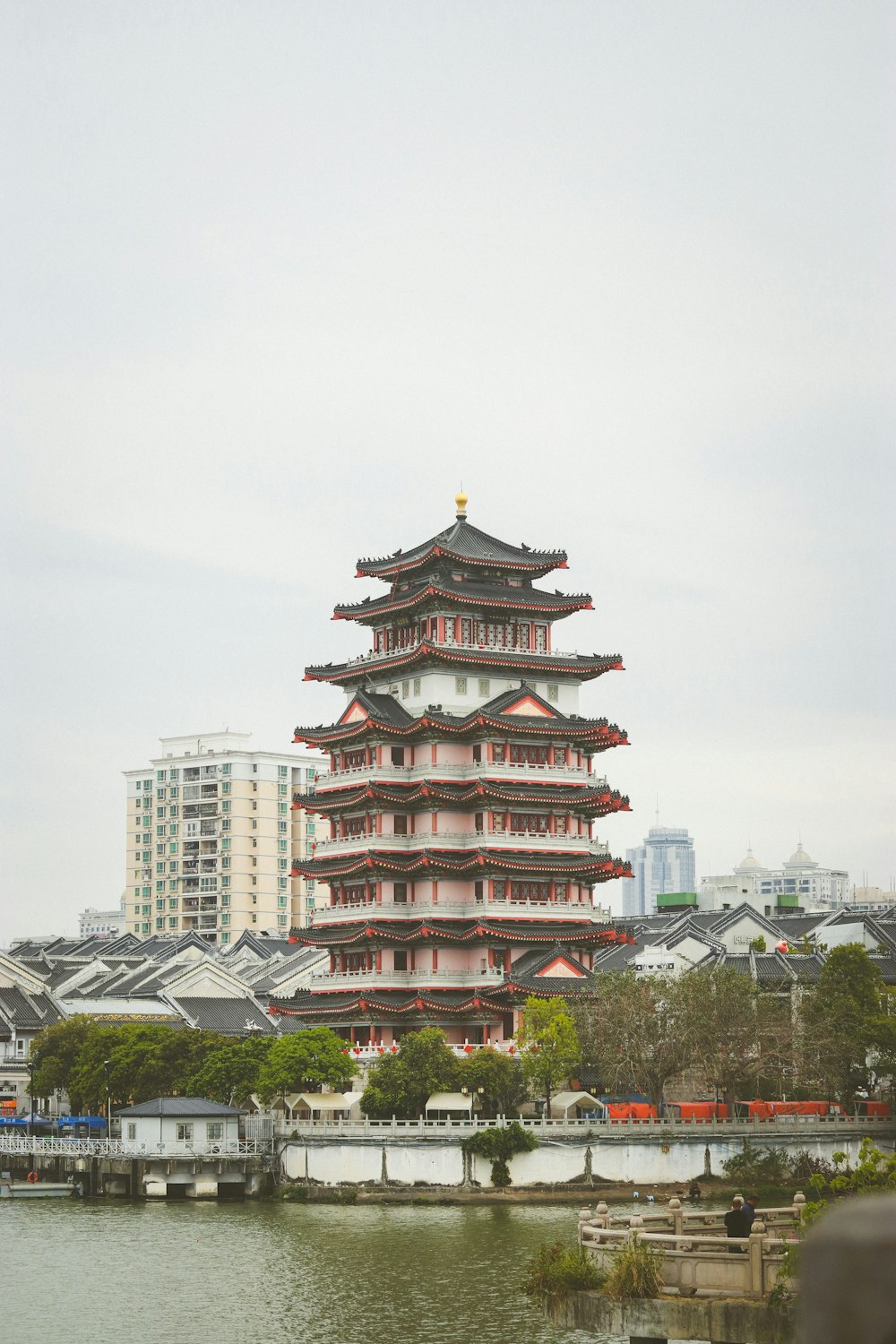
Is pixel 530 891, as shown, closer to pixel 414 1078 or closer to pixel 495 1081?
pixel 495 1081

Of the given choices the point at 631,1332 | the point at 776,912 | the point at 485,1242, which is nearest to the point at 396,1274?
the point at 485,1242

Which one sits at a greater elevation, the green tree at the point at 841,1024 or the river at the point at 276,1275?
the green tree at the point at 841,1024

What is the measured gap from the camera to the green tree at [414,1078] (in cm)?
7731

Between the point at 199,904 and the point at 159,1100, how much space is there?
369ft

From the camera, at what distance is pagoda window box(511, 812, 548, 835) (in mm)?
88250

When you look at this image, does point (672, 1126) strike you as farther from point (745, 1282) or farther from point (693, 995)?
point (745, 1282)

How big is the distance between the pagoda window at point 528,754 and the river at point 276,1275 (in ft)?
82.0

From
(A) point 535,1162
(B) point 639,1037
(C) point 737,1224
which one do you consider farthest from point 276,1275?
(B) point 639,1037

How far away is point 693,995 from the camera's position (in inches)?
3076

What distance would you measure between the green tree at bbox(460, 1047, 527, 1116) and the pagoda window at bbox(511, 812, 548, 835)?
12.4 metres

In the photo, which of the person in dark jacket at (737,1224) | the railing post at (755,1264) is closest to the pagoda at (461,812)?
the person in dark jacket at (737,1224)

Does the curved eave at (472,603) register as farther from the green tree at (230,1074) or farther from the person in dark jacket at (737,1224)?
the person in dark jacket at (737,1224)

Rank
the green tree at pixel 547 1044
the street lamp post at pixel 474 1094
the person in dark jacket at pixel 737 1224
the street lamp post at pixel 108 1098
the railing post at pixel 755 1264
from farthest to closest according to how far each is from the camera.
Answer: the street lamp post at pixel 108 1098 < the street lamp post at pixel 474 1094 < the green tree at pixel 547 1044 < the person in dark jacket at pixel 737 1224 < the railing post at pixel 755 1264

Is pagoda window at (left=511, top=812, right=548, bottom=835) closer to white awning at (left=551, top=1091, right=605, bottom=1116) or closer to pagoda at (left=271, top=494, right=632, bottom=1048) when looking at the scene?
pagoda at (left=271, top=494, right=632, bottom=1048)
